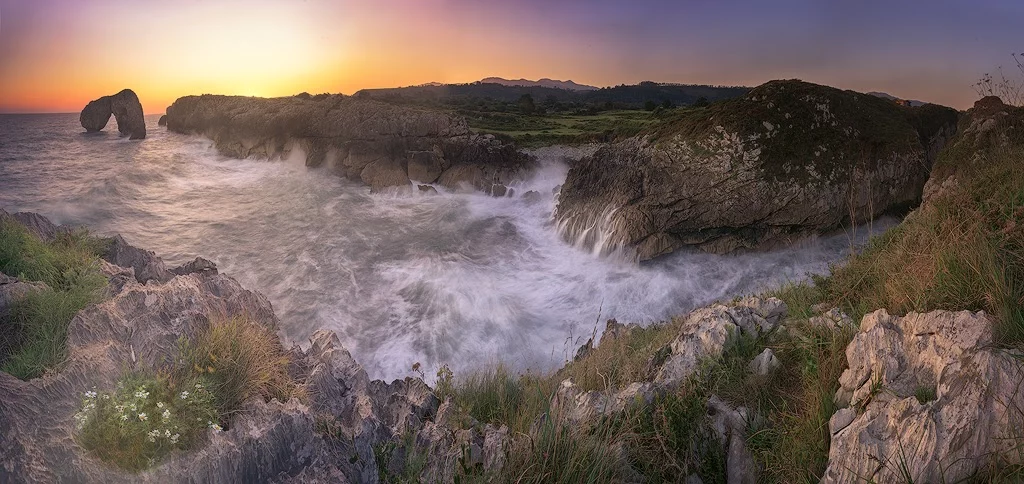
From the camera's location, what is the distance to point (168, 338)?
561cm

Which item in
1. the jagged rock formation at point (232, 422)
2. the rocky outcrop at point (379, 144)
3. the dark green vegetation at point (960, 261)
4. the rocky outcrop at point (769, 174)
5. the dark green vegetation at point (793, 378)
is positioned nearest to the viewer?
the dark green vegetation at point (793, 378)

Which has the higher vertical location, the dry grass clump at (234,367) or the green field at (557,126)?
the green field at (557,126)

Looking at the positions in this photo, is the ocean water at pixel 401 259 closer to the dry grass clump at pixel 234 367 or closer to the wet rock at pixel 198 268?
the wet rock at pixel 198 268

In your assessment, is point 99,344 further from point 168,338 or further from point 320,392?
point 320,392

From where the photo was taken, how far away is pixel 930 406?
3322mm

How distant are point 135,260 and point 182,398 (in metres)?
8.54

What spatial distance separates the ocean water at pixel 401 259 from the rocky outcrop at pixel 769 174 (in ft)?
2.62

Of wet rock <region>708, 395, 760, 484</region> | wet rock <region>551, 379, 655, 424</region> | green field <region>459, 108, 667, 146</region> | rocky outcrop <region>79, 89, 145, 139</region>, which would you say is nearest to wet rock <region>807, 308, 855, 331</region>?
wet rock <region>708, 395, 760, 484</region>

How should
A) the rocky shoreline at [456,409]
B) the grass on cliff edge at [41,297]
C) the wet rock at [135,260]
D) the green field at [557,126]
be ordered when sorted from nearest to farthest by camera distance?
the rocky shoreline at [456,409] < the grass on cliff edge at [41,297] < the wet rock at [135,260] < the green field at [557,126]

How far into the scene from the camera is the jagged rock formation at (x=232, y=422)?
13.0 feet

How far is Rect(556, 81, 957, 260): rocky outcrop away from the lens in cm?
1497

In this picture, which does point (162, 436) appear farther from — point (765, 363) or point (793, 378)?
point (793, 378)

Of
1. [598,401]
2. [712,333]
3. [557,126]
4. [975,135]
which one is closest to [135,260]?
[598,401]

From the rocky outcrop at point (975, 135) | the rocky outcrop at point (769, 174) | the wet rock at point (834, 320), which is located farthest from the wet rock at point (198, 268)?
the rocky outcrop at point (975, 135)
